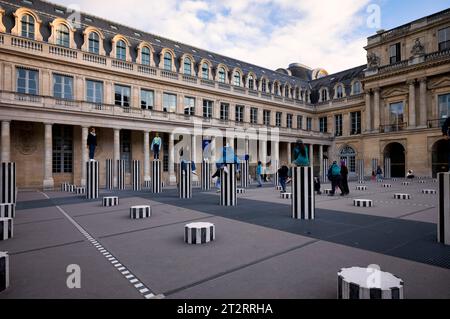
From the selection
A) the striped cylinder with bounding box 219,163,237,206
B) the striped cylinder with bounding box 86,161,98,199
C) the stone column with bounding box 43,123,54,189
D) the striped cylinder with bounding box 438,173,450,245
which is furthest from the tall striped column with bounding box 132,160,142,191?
the striped cylinder with bounding box 438,173,450,245

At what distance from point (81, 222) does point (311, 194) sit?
672cm

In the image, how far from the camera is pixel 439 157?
103 ft

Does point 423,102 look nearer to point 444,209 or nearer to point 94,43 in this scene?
point 444,209

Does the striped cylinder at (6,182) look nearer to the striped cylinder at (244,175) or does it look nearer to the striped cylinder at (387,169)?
the striped cylinder at (244,175)

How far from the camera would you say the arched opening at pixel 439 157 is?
30703 mm

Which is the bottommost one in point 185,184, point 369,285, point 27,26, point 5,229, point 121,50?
point 5,229

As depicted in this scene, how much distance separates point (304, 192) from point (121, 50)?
26260 millimetres

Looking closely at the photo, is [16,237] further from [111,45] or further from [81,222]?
[111,45]

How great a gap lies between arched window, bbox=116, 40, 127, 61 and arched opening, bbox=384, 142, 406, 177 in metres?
34.6

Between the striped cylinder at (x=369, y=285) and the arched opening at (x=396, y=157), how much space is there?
38327 millimetres

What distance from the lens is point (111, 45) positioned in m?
26.3

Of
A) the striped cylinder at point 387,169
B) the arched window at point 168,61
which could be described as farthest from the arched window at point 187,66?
the striped cylinder at point 387,169

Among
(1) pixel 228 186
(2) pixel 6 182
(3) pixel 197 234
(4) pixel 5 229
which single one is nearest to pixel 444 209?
(3) pixel 197 234

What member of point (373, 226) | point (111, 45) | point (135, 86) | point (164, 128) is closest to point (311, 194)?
point (373, 226)
